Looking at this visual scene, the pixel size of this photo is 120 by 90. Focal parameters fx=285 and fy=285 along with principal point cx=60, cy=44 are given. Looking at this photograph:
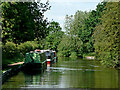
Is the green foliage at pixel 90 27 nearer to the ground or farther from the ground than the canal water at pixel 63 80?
farther from the ground

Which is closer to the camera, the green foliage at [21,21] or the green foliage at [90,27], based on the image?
the green foliage at [21,21]

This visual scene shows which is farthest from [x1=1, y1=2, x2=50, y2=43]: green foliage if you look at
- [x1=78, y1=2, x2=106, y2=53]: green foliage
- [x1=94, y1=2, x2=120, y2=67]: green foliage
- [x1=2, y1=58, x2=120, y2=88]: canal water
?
[x1=78, y1=2, x2=106, y2=53]: green foliage

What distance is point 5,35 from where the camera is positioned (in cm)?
3031

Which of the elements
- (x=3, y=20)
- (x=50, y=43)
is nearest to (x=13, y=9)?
(x=3, y=20)

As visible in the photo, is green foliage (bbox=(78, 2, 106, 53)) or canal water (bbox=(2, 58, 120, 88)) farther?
green foliage (bbox=(78, 2, 106, 53))

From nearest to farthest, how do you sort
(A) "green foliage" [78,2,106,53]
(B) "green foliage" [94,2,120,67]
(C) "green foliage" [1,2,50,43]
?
(C) "green foliage" [1,2,50,43] < (B) "green foliage" [94,2,120,67] < (A) "green foliage" [78,2,106,53]

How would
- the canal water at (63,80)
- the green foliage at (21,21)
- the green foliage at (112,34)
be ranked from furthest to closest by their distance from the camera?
the green foliage at (112,34) → the green foliage at (21,21) → the canal water at (63,80)

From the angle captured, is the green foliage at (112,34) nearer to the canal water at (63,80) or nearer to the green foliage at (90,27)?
the canal water at (63,80)

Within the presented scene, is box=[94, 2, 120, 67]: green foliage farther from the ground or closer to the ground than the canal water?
farther from the ground

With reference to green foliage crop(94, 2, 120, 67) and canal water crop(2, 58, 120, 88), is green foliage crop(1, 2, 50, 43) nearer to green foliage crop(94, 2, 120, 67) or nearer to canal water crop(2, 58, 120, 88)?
canal water crop(2, 58, 120, 88)

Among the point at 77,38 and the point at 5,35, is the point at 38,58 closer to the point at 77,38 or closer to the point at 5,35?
the point at 5,35

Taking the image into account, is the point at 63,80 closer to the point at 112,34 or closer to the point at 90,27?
the point at 112,34

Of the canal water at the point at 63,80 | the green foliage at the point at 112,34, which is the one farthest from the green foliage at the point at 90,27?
the canal water at the point at 63,80

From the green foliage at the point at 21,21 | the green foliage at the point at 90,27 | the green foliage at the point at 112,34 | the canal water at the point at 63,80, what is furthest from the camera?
the green foliage at the point at 90,27
